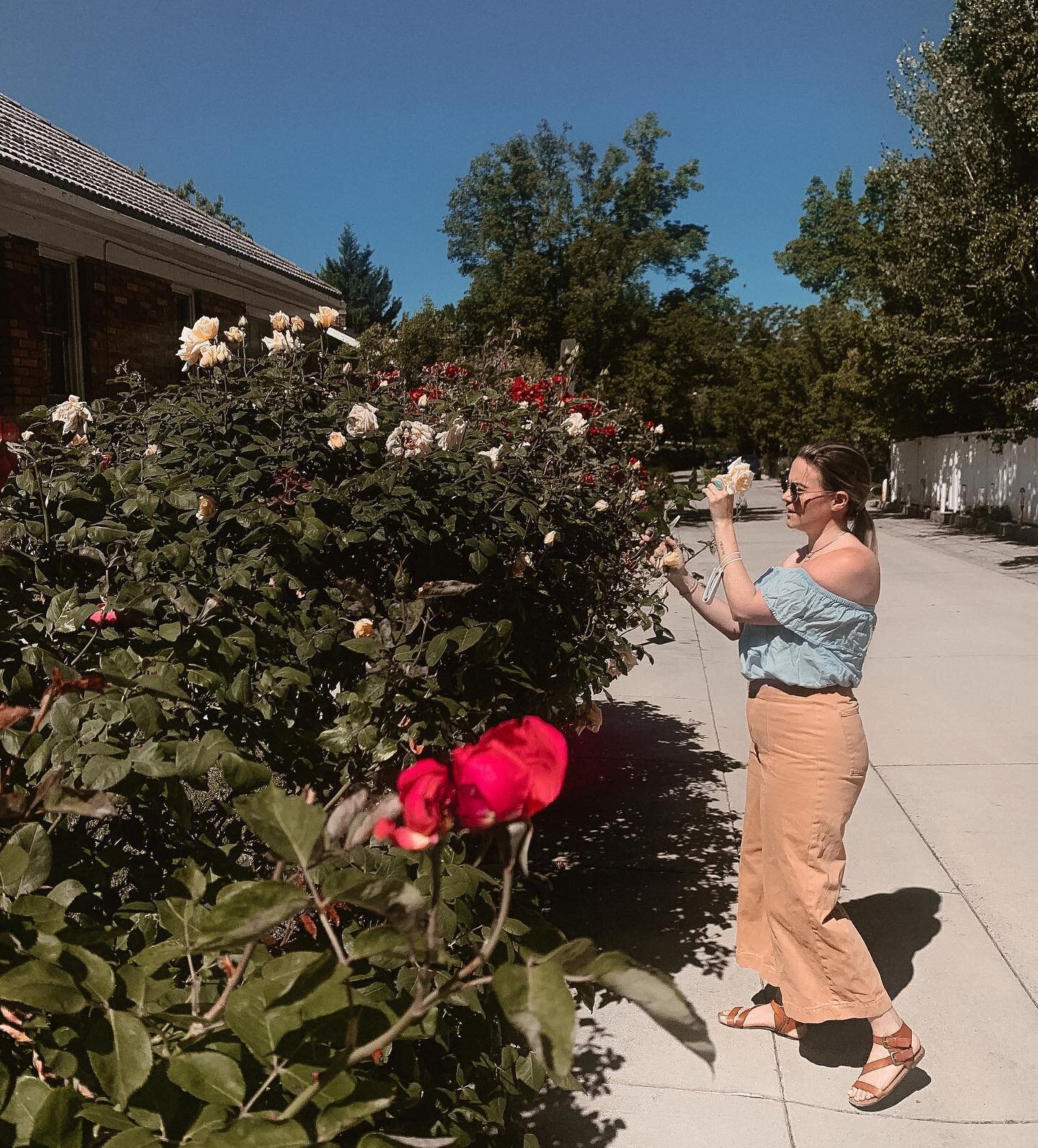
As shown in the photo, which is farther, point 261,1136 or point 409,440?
point 409,440

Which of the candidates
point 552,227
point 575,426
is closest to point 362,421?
point 575,426

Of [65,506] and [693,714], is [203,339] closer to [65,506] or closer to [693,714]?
[65,506]

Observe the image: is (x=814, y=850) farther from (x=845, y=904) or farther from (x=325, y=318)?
(x=325, y=318)

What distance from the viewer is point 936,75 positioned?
58.9 ft

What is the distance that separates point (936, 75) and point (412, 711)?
64.3 ft

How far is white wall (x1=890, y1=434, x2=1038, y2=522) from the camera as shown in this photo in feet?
66.8

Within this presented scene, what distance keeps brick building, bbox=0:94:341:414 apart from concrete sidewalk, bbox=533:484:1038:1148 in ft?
21.4

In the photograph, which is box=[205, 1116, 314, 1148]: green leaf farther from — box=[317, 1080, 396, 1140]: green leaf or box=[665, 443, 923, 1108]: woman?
box=[665, 443, 923, 1108]: woman

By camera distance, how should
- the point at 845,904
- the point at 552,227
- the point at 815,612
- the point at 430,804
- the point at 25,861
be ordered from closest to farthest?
the point at 430,804, the point at 25,861, the point at 815,612, the point at 845,904, the point at 552,227

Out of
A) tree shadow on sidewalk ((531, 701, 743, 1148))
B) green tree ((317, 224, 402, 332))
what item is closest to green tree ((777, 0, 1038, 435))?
tree shadow on sidewalk ((531, 701, 743, 1148))

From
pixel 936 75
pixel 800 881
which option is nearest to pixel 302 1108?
pixel 800 881

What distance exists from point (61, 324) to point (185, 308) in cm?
258

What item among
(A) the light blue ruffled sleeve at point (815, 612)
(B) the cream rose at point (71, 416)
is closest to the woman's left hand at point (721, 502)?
(A) the light blue ruffled sleeve at point (815, 612)

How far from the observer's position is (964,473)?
24.6 metres
